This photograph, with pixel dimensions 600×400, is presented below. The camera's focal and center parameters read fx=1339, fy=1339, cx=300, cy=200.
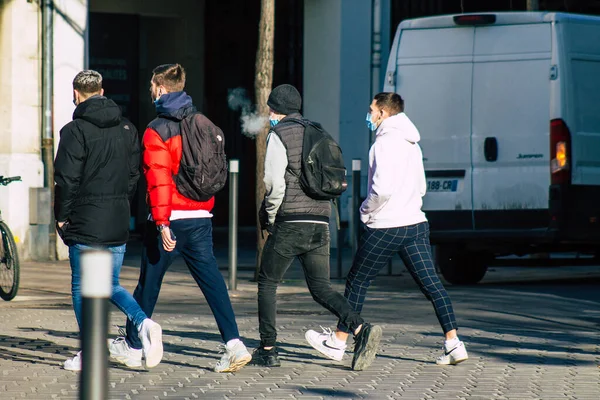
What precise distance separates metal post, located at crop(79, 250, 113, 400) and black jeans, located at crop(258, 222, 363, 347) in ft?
14.2

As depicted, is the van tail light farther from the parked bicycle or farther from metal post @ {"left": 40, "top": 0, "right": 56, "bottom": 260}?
metal post @ {"left": 40, "top": 0, "right": 56, "bottom": 260}

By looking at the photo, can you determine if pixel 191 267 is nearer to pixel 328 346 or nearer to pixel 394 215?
pixel 328 346

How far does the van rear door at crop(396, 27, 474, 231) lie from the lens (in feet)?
41.7

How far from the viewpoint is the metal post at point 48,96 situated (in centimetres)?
1592

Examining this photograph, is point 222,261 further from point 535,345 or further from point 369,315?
point 535,345

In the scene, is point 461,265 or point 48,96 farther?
point 48,96

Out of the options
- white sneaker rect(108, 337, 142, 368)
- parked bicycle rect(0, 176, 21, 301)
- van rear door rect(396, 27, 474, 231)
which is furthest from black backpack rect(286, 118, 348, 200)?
van rear door rect(396, 27, 474, 231)

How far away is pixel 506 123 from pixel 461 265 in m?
1.89

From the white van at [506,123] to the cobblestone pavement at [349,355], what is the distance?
663mm

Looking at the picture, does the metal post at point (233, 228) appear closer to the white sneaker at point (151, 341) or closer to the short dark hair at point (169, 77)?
the short dark hair at point (169, 77)

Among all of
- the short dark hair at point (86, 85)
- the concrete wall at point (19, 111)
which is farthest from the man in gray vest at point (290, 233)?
the concrete wall at point (19, 111)

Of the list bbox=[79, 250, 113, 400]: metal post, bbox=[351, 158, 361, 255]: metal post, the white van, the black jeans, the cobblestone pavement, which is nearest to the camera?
bbox=[79, 250, 113, 400]: metal post

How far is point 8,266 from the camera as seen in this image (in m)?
11.3

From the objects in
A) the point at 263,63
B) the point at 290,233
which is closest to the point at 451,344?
the point at 290,233
